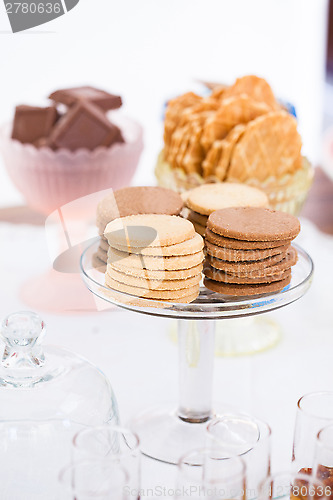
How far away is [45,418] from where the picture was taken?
0.75 meters

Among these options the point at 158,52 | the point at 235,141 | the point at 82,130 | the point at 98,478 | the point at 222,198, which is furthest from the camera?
the point at 158,52

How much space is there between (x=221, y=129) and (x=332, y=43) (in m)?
1.85

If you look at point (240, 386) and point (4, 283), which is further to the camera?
point (4, 283)

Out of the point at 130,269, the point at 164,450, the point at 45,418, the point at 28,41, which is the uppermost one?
the point at 28,41

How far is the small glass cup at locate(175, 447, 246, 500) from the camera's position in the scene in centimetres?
55

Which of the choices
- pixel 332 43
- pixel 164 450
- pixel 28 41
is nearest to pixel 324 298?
pixel 164 450

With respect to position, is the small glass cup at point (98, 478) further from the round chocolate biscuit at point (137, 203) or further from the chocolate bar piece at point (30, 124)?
the chocolate bar piece at point (30, 124)

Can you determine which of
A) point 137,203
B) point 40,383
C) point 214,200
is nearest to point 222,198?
point 214,200

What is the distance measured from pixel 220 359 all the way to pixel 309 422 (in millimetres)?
410

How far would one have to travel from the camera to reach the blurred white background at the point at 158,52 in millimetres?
1824

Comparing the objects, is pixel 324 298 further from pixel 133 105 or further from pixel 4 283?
pixel 133 105

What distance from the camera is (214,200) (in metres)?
0.91

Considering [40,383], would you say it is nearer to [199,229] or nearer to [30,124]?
[199,229]

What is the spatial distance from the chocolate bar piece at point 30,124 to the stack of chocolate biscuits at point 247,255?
518mm
